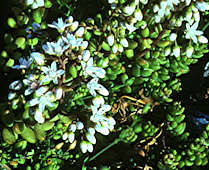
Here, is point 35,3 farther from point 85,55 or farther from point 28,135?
point 28,135

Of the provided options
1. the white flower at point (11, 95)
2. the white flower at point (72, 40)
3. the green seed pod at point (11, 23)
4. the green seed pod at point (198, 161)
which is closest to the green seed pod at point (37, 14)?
the green seed pod at point (11, 23)

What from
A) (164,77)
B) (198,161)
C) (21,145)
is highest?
(164,77)

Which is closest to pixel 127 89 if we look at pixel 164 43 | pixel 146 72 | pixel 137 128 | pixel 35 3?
pixel 146 72

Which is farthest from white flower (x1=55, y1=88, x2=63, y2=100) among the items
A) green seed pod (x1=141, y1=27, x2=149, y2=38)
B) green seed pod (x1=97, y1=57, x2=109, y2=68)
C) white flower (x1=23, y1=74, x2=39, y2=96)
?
green seed pod (x1=141, y1=27, x2=149, y2=38)

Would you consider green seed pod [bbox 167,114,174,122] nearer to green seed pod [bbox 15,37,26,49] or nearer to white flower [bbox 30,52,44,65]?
white flower [bbox 30,52,44,65]

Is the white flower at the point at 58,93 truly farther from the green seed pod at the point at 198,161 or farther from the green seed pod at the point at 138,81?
the green seed pod at the point at 198,161

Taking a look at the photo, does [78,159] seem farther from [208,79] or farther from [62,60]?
[208,79]
